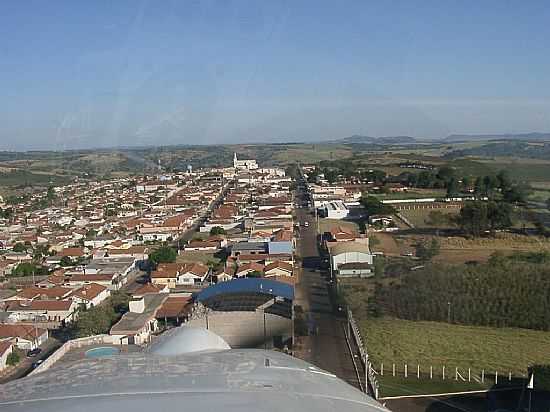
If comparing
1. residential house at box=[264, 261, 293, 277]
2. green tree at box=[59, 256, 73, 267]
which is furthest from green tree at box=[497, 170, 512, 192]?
green tree at box=[59, 256, 73, 267]

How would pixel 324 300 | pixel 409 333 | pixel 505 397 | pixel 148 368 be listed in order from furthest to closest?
1. pixel 324 300
2. pixel 409 333
3. pixel 505 397
4. pixel 148 368

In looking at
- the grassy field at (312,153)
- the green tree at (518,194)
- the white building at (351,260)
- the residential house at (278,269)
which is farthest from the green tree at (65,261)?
the grassy field at (312,153)

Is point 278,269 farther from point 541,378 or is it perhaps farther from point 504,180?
point 504,180

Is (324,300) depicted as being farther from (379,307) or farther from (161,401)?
(161,401)

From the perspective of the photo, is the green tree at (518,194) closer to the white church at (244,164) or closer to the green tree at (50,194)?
the green tree at (50,194)

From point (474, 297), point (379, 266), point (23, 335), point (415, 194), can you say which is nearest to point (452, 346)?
point (474, 297)

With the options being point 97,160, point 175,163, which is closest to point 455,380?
point 97,160
